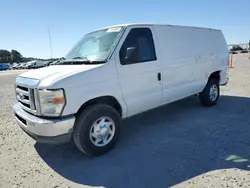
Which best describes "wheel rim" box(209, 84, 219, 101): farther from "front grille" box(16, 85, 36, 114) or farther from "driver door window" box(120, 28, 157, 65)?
"front grille" box(16, 85, 36, 114)

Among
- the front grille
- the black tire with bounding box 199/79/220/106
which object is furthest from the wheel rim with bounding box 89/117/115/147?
the black tire with bounding box 199/79/220/106

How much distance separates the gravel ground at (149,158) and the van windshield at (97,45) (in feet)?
5.70

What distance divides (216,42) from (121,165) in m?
5.17

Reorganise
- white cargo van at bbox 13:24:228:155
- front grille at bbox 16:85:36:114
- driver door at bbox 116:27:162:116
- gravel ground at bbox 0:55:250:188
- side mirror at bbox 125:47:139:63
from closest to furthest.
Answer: gravel ground at bbox 0:55:250:188 < white cargo van at bbox 13:24:228:155 < front grille at bbox 16:85:36:114 < side mirror at bbox 125:47:139:63 < driver door at bbox 116:27:162:116

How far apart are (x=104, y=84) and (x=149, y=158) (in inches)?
56.1

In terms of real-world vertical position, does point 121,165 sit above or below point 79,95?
below

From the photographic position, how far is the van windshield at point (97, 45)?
4244 mm

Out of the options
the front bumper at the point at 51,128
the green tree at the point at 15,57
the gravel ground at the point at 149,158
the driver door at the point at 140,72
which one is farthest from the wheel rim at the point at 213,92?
the green tree at the point at 15,57

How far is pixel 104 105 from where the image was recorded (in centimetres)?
396

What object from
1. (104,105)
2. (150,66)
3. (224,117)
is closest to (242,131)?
(224,117)

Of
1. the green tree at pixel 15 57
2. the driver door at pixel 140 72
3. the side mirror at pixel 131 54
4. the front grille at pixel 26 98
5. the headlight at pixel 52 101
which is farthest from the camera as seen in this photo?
the green tree at pixel 15 57

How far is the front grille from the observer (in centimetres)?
368

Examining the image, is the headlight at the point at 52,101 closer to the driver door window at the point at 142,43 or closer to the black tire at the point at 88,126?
the black tire at the point at 88,126

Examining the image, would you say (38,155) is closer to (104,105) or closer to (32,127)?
(32,127)
